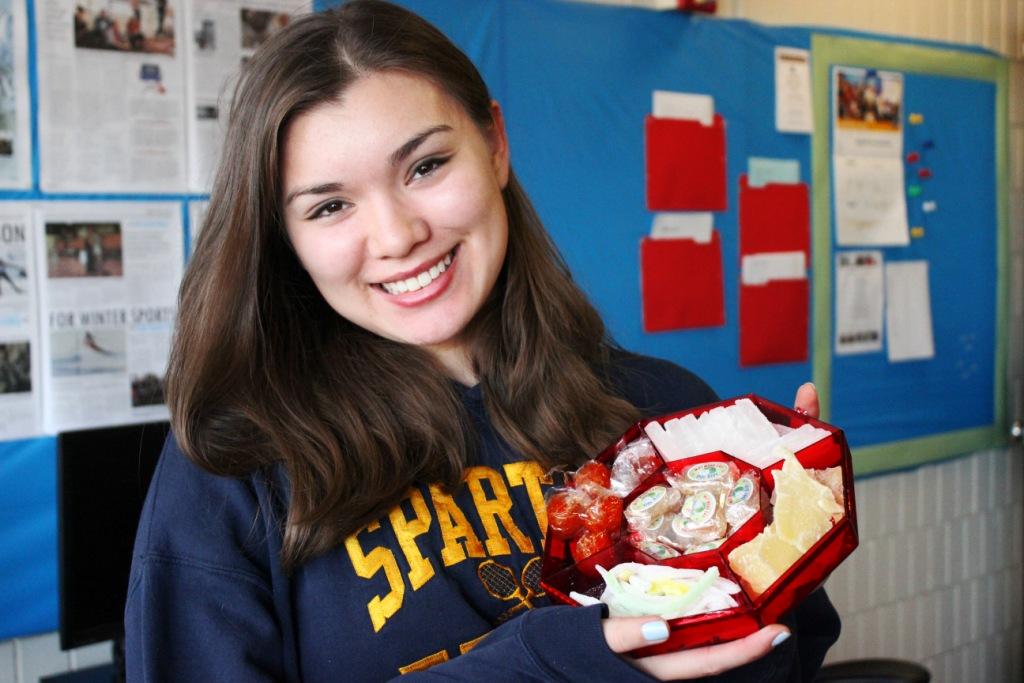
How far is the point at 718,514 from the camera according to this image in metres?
0.76

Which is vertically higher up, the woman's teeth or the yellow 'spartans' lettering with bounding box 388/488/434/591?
the woman's teeth

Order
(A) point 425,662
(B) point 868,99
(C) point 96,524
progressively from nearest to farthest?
(A) point 425,662 → (C) point 96,524 → (B) point 868,99

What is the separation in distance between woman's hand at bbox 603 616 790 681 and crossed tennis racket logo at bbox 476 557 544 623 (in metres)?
0.25

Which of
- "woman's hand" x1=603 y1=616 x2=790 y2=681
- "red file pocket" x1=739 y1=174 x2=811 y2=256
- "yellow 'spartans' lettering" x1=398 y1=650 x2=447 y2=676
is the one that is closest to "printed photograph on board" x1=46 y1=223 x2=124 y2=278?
"yellow 'spartans' lettering" x1=398 y1=650 x2=447 y2=676

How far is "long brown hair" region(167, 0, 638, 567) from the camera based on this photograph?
94 cm

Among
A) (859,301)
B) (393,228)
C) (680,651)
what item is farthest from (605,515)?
(859,301)

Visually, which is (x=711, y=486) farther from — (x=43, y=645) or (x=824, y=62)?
(x=824, y=62)

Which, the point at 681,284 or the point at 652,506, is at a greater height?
the point at 681,284

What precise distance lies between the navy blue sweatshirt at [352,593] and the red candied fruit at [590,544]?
6cm

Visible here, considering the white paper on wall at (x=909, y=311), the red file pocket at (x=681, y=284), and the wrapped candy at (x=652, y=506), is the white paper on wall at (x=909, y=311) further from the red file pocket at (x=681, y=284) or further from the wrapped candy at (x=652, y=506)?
the wrapped candy at (x=652, y=506)

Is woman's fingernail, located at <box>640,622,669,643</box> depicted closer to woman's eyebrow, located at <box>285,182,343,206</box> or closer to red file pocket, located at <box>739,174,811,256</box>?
woman's eyebrow, located at <box>285,182,343,206</box>

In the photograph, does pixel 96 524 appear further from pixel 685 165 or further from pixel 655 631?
pixel 685 165

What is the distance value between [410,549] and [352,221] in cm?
33

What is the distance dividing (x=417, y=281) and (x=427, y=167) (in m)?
0.12
